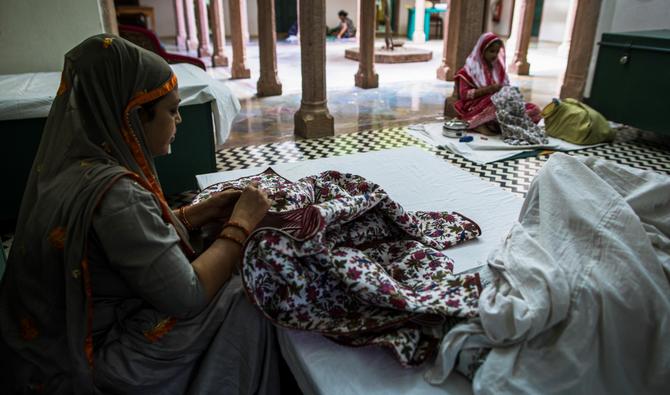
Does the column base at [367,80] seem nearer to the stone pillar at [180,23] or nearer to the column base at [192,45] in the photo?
the column base at [192,45]

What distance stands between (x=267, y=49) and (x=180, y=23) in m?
6.00

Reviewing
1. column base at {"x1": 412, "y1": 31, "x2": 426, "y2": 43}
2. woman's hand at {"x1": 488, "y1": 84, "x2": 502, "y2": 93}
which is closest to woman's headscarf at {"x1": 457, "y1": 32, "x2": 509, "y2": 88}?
woman's hand at {"x1": 488, "y1": 84, "x2": 502, "y2": 93}

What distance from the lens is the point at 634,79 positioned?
4492 mm

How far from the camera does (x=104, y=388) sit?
50.3 inches

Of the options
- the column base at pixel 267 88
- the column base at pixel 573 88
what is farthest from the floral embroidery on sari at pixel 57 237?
the column base at pixel 573 88

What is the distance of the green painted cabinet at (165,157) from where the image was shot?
2.79 m

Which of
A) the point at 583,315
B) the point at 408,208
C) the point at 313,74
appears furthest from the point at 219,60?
the point at 583,315

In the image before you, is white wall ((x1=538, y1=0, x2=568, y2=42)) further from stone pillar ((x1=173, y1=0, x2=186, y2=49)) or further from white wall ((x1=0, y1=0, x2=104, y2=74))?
white wall ((x1=0, y1=0, x2=104, y2=74))

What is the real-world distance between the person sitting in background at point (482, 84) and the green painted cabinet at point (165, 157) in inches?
102

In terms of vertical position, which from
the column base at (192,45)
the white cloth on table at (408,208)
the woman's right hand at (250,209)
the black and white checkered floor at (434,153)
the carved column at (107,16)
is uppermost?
the carved column at (107,16)

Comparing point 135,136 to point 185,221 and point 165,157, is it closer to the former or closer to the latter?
point 185,221

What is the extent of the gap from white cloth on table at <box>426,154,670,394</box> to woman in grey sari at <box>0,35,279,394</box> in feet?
2.10

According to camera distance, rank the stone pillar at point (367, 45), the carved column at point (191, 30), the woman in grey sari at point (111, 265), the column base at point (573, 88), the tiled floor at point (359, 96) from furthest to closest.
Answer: the carved column at point (191, 30) < the stone pillar at point (367, 45) < the column base at point (573, 88) < the tiled floor at point (359, 96) < the woman in grey sari at point (111, 265)

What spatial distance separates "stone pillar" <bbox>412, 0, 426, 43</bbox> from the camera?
1146 centimetres
